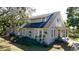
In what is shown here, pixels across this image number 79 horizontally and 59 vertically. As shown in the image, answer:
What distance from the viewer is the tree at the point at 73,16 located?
3.23 meters

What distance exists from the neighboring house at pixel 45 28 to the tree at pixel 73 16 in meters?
0.10

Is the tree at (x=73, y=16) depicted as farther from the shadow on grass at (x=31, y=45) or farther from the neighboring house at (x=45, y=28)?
the shadow on grass at (x=31, y=45)

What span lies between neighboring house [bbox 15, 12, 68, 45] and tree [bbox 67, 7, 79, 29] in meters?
0.10

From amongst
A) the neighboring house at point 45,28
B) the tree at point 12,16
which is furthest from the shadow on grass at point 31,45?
the tree at point 12,16

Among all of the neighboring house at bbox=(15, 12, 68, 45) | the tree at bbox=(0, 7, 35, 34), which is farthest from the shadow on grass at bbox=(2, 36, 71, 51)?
the tree at bbox=(0, 7, 35, 34)

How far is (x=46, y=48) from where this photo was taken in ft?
10.7

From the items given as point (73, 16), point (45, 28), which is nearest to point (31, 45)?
point (45, 28)

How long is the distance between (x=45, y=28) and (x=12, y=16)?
0.44m

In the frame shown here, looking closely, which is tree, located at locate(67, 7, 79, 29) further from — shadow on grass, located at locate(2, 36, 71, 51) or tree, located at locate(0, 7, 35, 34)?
tree, located at locate(0, 7, 35, 34)

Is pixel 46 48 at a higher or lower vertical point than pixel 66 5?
lower
